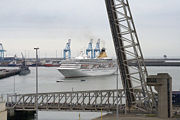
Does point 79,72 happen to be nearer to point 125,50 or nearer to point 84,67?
point 84,67

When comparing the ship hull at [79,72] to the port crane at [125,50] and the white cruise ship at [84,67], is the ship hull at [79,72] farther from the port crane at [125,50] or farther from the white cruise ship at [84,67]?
the port crane at [125,50]

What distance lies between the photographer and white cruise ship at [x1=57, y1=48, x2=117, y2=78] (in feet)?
301

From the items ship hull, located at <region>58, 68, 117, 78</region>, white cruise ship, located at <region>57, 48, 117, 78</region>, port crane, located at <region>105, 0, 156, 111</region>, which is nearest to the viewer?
port crane, located at <region>105, 0, 156, 111</region>

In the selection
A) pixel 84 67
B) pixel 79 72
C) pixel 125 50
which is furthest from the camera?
pixel 84 67

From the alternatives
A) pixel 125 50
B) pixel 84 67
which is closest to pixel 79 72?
pixel 84 67

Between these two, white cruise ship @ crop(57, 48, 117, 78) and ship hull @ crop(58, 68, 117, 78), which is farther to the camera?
white cruise ship @ crop(57, 48, 117, 78)

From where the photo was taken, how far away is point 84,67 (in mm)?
93688

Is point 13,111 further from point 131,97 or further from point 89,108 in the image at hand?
point 131,97

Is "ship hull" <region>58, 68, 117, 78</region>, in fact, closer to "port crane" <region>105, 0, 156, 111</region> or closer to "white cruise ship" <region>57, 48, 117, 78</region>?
"white cruise ship" <region>57, 48, 117, 78</region>

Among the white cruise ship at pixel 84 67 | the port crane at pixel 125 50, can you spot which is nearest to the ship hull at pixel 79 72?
the white cruise ship at pixel 84 67

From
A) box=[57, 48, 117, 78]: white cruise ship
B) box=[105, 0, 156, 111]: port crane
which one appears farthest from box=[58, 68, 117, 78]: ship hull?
box=[105, 0, 156, 111]: port crane

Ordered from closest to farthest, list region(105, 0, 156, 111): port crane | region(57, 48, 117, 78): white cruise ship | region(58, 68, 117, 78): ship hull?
region(105, 0, 156, 111): port crane → region(58, 68, 117, 78): ship hull → region(57, 48, 117, 78): white cruise ship

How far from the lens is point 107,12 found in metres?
21.5

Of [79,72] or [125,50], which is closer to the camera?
[125,50]
